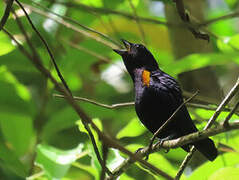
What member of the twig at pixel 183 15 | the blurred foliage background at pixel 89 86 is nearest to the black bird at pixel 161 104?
the blurred foliage background at pixel 89 86

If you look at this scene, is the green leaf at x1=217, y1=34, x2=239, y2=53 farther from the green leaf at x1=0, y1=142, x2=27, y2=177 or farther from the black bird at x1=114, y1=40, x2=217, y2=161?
the green leaf at x1=0, y1=142, x2=27, y2=177

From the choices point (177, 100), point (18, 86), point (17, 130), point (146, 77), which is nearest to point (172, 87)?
point (177, 100)

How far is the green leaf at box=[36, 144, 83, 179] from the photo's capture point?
8.84 feet

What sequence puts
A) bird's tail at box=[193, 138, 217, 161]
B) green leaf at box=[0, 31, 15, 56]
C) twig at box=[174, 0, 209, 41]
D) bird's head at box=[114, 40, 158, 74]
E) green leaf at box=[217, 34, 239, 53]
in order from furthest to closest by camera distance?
bird's head at box=[114, 40, 158, 74]
green leaf at box=[217, 34, 239, 53]
green leaf at box=[0, 31, 15, 56]
bird's tail at box=[193, 138, 217, 161]
twig at box=[174, 0, 209, 41]

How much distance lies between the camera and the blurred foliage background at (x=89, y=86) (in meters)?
2.90

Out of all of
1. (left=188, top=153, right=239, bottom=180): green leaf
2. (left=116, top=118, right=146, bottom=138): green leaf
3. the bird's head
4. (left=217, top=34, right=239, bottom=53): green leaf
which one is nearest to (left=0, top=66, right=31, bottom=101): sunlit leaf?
the bird's head

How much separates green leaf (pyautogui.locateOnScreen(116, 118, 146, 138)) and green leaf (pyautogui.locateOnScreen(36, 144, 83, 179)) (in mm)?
376

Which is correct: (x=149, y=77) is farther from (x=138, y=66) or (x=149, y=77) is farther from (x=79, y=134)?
(x=79, y=134)

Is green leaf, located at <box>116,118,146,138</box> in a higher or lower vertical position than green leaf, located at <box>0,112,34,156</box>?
higher

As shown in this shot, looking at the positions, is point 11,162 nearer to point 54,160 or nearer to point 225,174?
point 54,160

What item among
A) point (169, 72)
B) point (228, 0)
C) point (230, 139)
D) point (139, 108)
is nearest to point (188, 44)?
point (228, 0)

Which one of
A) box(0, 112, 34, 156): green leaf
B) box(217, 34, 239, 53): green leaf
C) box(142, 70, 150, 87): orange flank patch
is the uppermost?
box(217, 34, 239, 53): green leaf

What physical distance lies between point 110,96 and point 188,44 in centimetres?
116

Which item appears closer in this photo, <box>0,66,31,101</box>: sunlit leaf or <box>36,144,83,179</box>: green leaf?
<box>36,144,83,179</box>: green leaf
